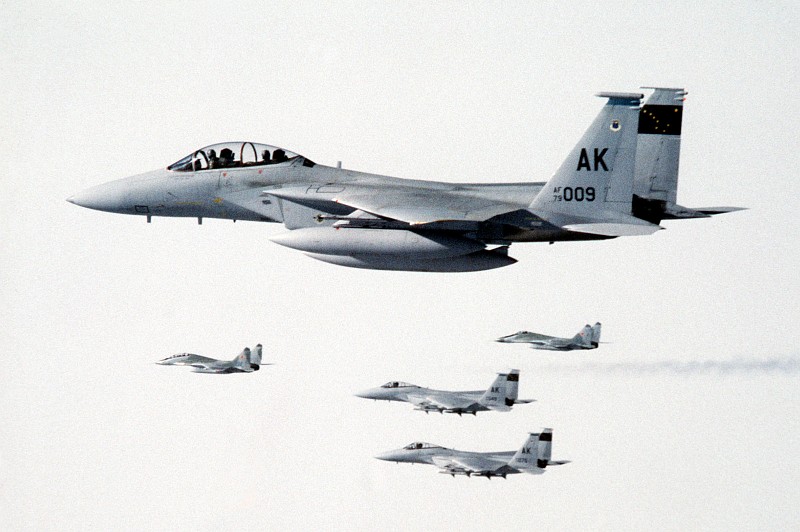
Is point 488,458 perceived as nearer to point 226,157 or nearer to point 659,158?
point 659,158

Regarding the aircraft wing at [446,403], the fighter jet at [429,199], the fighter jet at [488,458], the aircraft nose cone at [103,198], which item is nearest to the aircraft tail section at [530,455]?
the fighter jet at [488,458]

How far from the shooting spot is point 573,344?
4562 centimetres

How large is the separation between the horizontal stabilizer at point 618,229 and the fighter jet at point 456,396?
1152 cm

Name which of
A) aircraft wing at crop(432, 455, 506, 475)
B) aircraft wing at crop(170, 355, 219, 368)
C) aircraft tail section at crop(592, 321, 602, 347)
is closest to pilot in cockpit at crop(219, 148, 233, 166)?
aircraft wing at crop(170, 355, 219, 368)

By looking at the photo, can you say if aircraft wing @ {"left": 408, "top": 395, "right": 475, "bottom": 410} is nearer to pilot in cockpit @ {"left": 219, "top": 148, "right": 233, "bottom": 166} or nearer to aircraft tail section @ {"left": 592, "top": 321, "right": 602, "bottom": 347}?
aircraft tail section @ {"left": 592, "top": 321, "right": 602, "bottom": 347}

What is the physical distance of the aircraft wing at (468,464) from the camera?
41.1 metres

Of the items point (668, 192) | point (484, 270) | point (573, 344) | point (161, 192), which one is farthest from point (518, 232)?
point (573, 344)

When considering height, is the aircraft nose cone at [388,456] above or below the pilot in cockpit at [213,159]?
below

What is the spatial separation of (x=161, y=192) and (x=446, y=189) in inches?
266

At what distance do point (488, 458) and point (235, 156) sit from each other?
10.8 meters

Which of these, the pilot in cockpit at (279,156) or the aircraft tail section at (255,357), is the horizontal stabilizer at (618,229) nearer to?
the pilot in cockpit at (279,156)

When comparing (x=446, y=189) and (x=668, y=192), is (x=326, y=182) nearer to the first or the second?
(x=446, y=189)

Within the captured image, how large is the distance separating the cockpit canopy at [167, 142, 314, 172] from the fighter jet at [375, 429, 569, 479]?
944 centimetres

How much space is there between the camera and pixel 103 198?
122 feet
